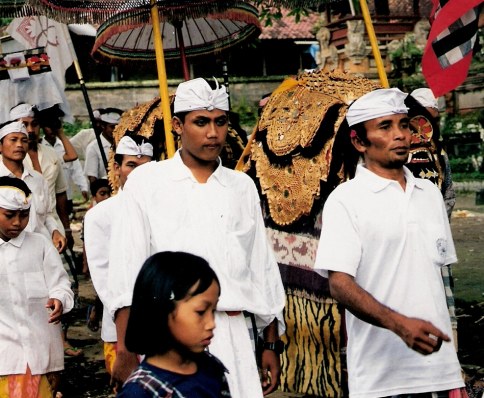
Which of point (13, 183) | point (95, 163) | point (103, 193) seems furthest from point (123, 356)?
point (95, 163)

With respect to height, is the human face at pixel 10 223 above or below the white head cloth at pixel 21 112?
below

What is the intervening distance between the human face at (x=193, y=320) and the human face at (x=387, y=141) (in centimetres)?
130

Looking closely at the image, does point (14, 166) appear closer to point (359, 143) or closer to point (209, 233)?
point (209, 233)

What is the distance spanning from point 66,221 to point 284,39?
923 inches

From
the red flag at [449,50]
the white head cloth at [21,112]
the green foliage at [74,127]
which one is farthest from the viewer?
the green foliage at [74,127]

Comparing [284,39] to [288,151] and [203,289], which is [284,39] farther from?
[203,289]

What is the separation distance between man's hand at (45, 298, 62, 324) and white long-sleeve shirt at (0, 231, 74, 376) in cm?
5

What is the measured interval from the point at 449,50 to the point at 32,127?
427 centimetres

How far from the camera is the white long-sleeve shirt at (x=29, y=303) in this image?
17.9 feet

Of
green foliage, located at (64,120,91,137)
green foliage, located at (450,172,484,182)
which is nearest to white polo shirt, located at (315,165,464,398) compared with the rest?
green foliage, located at (450,172,484,182)

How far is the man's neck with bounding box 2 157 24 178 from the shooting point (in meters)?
7.18

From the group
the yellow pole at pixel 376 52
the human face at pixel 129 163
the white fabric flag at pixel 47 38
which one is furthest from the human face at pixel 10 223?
the white fabric flag at pixel 47 38

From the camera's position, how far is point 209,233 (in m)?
3.89

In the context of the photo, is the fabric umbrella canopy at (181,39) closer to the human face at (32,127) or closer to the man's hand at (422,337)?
the human face at (32,127)
